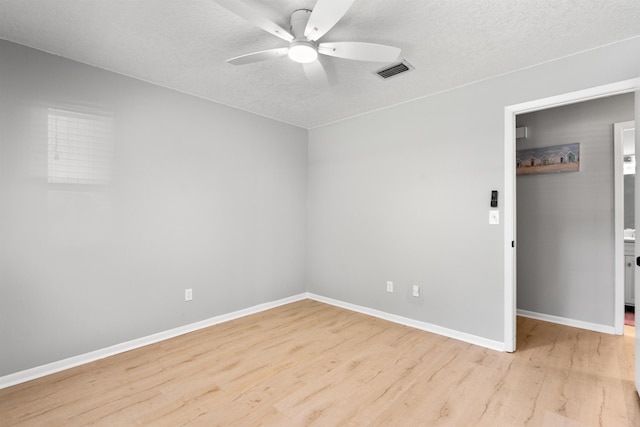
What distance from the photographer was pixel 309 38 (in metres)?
1.85

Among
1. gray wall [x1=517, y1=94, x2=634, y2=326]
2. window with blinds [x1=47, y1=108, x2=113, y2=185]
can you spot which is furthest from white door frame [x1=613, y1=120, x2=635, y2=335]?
window with blinds [x1=47, y1=108, x2=113, y2=185]

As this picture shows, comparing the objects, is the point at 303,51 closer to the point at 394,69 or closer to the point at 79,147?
the point at 394,69

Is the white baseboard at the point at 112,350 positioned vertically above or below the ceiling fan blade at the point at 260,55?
below

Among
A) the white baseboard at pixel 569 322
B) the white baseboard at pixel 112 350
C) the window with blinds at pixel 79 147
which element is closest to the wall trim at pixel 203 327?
the white baseboard at pixel 112 350

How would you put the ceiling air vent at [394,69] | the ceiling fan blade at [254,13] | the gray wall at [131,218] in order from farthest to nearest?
1. the ceiling air vent at [394,69]
2. the gray wall at [131,218]
3. the ceiling fan blade at [254,13]

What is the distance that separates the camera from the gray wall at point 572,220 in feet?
10.2

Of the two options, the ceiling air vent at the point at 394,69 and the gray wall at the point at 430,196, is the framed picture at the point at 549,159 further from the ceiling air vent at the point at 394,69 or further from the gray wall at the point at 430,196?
the ceiling air vent at the point at 394,69

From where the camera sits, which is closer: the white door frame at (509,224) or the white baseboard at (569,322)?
the white door frame at (509,224)

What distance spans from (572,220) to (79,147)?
4.81 m

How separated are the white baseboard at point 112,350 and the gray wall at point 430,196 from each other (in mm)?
1250

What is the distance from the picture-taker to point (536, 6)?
1.80 m

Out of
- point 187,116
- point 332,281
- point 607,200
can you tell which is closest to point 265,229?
point 332,281

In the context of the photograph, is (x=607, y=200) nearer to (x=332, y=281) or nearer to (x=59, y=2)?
(x=332, y=281)

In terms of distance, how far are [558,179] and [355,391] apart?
3.20 m
